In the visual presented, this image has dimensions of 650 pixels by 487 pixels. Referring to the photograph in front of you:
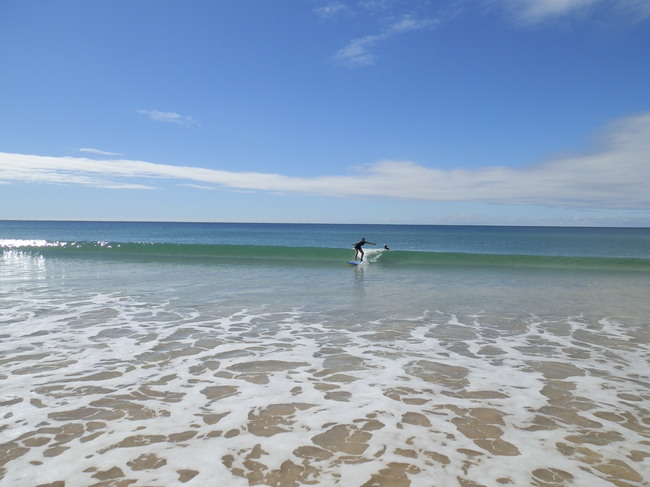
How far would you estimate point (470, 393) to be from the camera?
5.69 metres

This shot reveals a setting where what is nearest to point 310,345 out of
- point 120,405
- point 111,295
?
point 120,405

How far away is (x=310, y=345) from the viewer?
26.0 ft

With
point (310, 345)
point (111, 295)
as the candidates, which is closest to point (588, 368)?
point (310, 345)

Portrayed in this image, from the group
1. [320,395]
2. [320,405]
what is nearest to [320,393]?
[320,395]

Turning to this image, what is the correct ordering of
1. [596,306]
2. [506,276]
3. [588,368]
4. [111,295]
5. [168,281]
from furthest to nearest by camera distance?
[506,276] → [168,281] → [111,295] → [596,306] → [588,368]

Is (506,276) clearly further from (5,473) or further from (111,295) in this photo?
(5,473)

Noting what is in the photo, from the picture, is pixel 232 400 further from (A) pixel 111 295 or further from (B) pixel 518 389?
(A) pixel 111 295

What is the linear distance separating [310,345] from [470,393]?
3.13 metres

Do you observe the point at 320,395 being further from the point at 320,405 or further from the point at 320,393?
the point at 320,405

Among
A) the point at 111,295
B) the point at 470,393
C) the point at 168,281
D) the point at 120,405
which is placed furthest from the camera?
the point at 168,281

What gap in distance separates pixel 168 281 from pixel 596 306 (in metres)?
15.2

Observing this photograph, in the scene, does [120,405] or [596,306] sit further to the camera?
[596,306]

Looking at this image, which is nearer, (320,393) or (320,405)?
A: (320,405)

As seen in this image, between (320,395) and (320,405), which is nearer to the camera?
(320,405)
